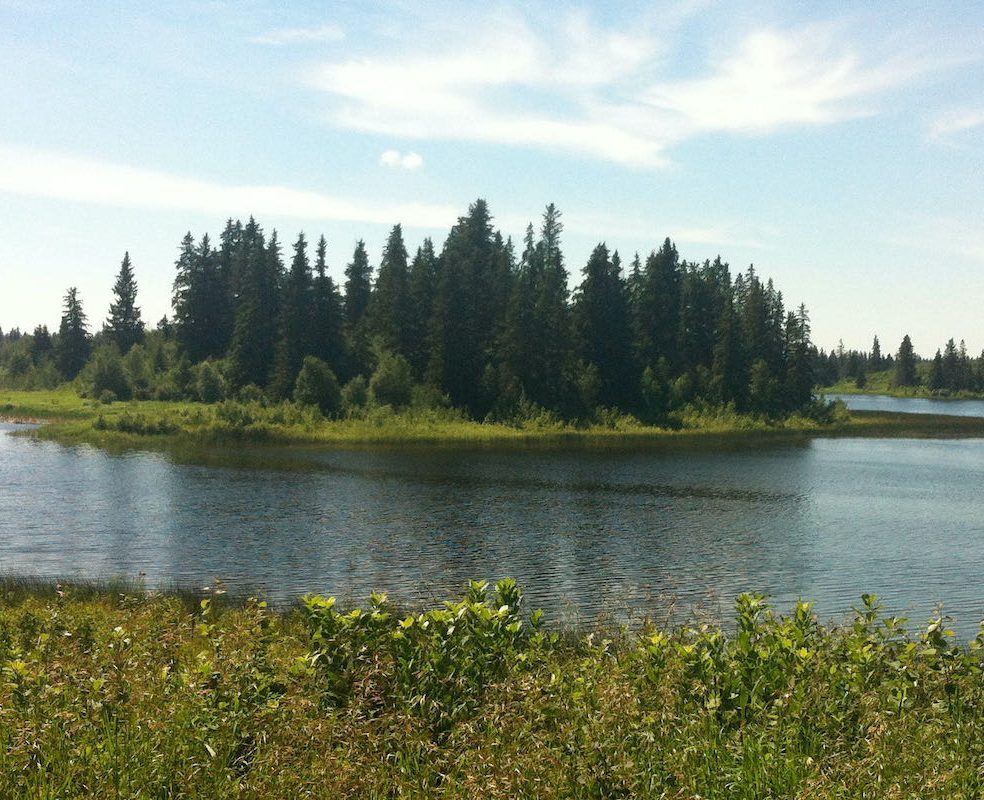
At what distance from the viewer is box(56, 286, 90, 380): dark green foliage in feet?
438

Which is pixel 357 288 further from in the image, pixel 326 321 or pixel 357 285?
pixel 326 321

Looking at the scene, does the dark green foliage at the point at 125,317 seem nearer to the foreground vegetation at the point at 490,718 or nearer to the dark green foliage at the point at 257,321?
the dark green foliage at the point at 257,321

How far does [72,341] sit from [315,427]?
70.8 m

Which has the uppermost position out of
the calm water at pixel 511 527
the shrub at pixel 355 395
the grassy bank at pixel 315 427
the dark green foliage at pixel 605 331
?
the dark green foliage at pixel 605 331

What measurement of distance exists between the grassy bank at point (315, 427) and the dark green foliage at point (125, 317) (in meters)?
20.8

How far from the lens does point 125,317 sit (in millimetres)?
132000

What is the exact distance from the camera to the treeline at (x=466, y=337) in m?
95.9

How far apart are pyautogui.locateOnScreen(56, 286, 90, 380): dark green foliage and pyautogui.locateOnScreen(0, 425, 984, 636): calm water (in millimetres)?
72842

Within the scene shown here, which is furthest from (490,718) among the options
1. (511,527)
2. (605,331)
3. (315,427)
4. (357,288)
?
(357,288)

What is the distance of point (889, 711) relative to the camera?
8812 mm

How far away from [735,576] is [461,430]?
194 ft

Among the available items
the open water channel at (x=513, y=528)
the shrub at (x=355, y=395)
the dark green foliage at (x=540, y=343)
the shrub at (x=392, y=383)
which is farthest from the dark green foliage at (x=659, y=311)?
the open water channel at (x=513, y=528)

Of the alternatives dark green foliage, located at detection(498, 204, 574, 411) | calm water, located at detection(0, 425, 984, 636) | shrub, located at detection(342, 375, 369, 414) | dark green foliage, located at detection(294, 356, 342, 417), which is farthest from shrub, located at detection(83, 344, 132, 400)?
dark green foliage, located at detection(498, 204, 574, 411)

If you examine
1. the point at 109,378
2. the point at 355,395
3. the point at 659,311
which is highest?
the point at 659,311
